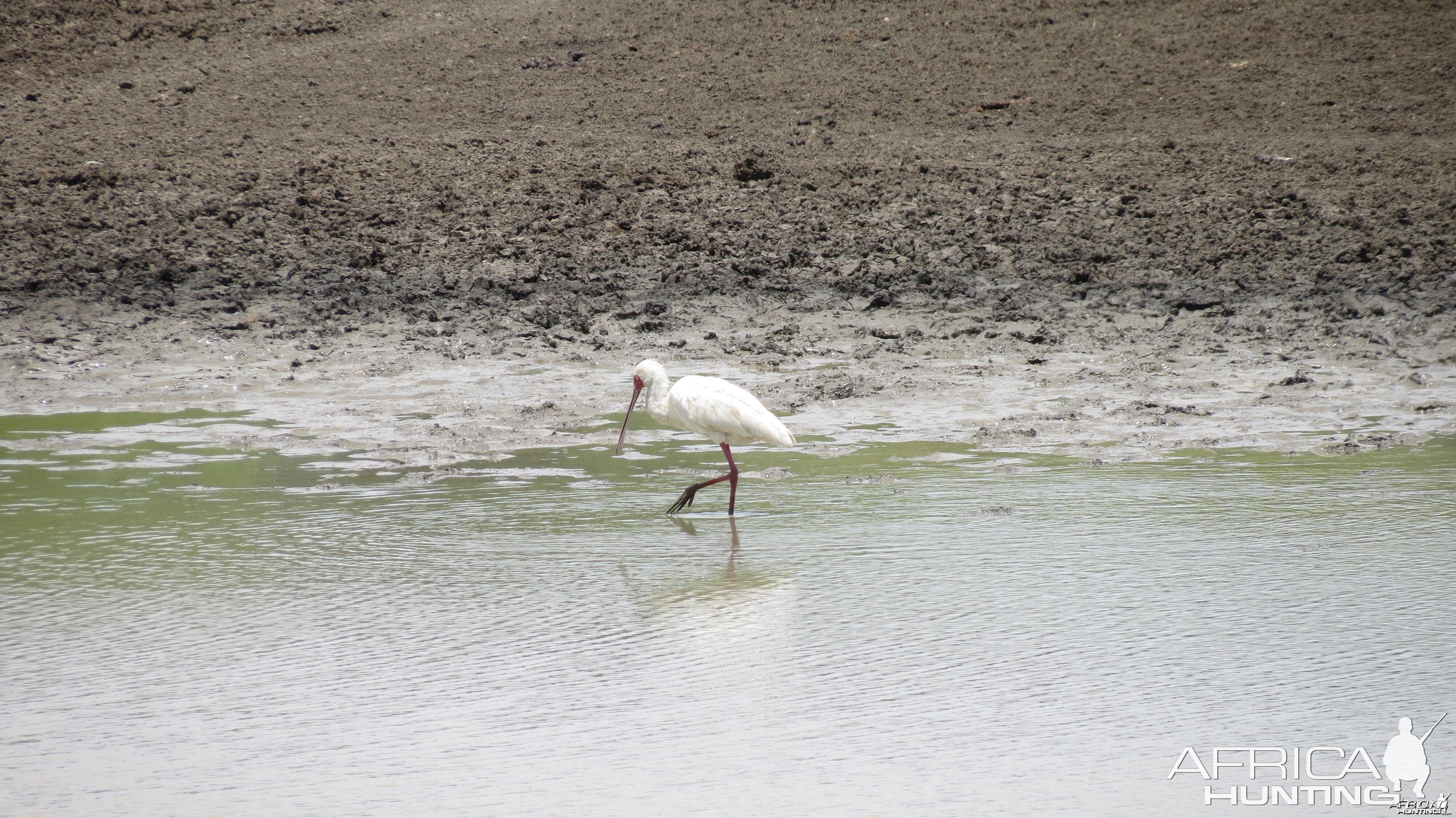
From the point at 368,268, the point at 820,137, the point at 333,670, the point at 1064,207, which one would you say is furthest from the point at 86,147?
the point at 333,670

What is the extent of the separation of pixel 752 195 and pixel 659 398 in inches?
255

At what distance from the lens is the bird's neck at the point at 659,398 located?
712 cm

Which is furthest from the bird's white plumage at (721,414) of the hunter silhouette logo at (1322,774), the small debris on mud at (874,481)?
the hunter silhouette logo at (1322,774)

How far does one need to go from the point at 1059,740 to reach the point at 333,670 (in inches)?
84.0

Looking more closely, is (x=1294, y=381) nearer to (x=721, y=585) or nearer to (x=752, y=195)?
(x=752, y=195)

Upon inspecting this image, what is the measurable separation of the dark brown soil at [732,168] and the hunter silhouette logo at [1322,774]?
23.8 ft

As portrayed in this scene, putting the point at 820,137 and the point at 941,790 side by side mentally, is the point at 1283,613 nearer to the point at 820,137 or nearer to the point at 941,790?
the point at 941,790

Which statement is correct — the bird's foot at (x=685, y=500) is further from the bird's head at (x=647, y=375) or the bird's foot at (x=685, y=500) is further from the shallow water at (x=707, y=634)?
the bird's head at (x=647, y=375)

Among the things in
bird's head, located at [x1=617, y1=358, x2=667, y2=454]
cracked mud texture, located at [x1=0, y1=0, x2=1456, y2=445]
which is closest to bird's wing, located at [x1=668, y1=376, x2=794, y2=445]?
bird's head, located at [x1=617, y1=358, x2=667, y2=454]

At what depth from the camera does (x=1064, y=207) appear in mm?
12938

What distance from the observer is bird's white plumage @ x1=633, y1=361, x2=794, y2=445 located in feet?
22.3

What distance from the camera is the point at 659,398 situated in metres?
7.17

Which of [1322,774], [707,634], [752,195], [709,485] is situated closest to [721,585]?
[707,634]

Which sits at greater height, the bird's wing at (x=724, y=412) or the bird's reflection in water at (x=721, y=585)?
the bird's wing at (x=724, y=412)
